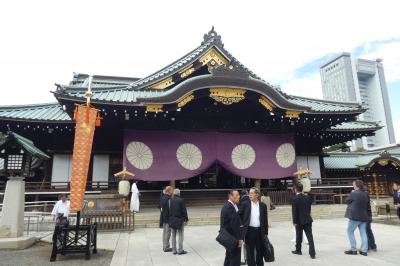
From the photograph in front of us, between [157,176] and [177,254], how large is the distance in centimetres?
820

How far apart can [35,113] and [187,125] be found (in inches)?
317

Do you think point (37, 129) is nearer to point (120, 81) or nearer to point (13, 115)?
point (13, 115)

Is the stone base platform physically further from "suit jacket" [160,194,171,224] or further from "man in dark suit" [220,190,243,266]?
"man in dark suit" [220,190,243,266]

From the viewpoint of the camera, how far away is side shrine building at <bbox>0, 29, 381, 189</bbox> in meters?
14.7

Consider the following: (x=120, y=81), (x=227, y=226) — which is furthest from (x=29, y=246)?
(x=120, y=81)

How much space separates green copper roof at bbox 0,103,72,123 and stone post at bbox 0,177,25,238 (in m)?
6.91

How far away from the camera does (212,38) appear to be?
17.6 metres

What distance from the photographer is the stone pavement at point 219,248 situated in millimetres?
6469

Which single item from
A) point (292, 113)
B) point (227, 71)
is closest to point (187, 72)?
point (227, 71)

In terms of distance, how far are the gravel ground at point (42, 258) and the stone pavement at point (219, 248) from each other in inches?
12.8

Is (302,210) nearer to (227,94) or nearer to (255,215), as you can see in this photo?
(255,215)

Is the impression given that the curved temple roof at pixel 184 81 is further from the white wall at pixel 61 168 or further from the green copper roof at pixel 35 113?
the white wall at pixel 61 168

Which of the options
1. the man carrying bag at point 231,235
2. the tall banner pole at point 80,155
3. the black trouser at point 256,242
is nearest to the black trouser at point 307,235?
the black trouser at point 256,242

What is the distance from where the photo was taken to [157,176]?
15.3m
